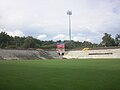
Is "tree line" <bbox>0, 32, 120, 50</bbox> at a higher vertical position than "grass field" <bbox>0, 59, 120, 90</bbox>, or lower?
higher

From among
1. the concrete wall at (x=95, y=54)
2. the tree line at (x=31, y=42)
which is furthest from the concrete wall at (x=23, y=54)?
the tree line at (x=31, y=42)

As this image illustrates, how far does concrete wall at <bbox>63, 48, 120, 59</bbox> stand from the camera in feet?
209

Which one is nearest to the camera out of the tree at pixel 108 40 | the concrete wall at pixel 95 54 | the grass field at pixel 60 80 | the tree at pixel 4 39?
the grass field at pixel 60 80

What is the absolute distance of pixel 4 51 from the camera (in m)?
60.8

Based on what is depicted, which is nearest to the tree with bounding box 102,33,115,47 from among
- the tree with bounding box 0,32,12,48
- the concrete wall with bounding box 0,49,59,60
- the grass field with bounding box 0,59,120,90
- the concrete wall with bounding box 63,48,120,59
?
the concrete wall with bounding box 63,48,120,59

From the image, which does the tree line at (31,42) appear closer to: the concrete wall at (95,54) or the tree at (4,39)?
the tree at (4,39)

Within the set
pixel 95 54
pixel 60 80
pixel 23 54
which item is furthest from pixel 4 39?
pixel 60 80

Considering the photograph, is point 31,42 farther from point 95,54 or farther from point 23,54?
point 95,54

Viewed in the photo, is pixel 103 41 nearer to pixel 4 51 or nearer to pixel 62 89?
pixel 4 51

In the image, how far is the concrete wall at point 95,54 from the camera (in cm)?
6378

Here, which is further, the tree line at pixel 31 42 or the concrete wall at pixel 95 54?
the tree line at pixel 31 42

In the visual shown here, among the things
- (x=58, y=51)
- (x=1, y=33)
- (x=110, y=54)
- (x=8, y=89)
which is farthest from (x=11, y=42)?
(x=8, y=89)

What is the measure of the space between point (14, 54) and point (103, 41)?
2110 inches

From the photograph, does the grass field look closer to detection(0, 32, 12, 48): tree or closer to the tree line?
the tree line
